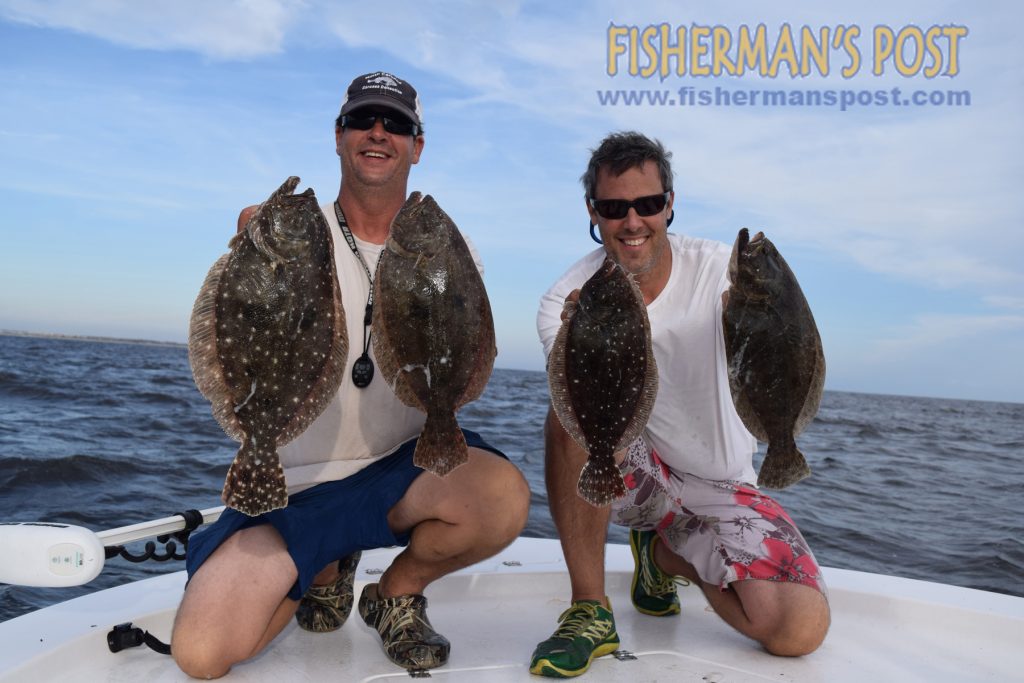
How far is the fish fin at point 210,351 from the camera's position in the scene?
2695 mm

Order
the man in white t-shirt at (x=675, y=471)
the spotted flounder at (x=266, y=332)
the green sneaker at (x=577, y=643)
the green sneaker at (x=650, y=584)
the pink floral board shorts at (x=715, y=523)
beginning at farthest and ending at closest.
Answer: the green sneaker at (x=650, y=584) → the pink floral board shorts at (x=715, y=523) → the man in white t-shirt at (x=675, y=471) → the green sneaker at (x=577, y=643) → the spotted flounder at (x=266, y=332)

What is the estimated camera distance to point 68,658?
3143 mm

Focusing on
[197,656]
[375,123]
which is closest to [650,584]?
[197,656]

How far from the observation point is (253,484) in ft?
8.95

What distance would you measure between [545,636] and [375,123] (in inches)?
101

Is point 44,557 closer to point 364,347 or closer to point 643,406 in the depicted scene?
point 364,347

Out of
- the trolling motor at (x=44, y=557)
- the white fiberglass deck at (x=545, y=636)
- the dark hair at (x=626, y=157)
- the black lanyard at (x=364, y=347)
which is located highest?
the dark hair at (x=626, y=157)

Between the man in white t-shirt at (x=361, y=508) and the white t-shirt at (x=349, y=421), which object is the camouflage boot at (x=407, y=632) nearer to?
the man in white t-shirt at (x=361, y=508)

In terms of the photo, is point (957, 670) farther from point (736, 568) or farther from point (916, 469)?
point (916, 469)

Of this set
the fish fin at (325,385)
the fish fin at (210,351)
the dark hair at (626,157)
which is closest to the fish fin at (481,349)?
the fish fin at (325,385)

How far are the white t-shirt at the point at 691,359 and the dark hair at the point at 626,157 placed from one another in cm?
36

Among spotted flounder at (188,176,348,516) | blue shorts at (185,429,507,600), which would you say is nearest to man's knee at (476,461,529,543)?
blue shorts at (185,429,507,600)

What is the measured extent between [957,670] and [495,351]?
101 inches

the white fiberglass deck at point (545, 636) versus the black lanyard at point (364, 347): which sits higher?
the black lanyard at point (364, 347)
